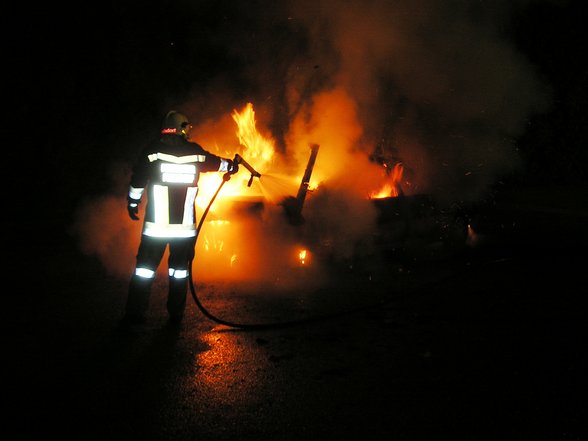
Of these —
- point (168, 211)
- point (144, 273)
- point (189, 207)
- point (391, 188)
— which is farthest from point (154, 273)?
point (391, 188)

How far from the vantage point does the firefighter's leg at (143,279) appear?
4688 mm

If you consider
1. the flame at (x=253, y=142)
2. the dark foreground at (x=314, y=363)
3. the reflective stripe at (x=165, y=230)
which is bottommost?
the dark foreground at (x=314, y=363)

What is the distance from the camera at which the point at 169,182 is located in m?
4.73

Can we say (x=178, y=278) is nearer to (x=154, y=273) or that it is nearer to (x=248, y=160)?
(x=154, y=273)

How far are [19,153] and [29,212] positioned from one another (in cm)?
221

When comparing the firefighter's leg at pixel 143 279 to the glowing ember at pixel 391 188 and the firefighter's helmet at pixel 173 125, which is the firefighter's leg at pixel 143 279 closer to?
the firefighter's helmet at pixel 173 125

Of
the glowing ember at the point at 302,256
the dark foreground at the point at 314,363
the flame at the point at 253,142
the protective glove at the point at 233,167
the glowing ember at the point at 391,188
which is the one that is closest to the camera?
the dark foreground at the point at 314,363

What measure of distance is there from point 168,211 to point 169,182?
10.4 inches

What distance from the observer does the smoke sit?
740 cm

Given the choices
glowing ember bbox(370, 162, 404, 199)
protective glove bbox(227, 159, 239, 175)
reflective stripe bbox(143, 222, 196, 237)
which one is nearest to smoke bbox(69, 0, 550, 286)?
glowing ember bbox(370, 162, 404, 199)

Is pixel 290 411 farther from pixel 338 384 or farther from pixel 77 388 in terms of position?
pixel 77 388

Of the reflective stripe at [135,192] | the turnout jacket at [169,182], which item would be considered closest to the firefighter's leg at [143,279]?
the turnout jacket at [169,182]

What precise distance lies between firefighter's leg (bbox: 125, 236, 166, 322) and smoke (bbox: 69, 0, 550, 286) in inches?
86.1

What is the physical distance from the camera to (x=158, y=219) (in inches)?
187
